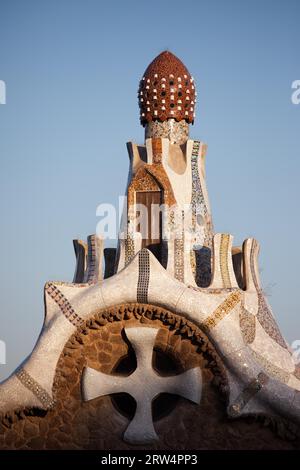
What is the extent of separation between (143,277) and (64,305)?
127 cm

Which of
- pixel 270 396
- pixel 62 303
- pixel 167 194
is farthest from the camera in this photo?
pixel 167 194

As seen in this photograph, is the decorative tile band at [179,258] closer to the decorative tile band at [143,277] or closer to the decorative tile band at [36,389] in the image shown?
the decorative tile band at [143,277]

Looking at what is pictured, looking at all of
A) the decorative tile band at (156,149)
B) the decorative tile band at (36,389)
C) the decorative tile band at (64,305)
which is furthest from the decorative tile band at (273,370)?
the decorative tile band at (156,149)

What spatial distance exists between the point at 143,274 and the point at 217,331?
4.54ft

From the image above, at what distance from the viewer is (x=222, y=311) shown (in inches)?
598

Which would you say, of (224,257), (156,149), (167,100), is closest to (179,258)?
(224,257)

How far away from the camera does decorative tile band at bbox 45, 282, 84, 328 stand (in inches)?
614

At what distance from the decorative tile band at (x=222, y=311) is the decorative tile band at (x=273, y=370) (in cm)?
87

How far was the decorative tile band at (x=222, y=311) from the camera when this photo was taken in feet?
49.6

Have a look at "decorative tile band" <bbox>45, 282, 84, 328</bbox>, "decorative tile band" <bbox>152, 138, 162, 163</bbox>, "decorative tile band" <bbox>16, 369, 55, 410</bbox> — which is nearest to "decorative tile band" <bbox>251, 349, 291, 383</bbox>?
"decorative tile band" <bbox>45, 282, 84, 328</bbox>

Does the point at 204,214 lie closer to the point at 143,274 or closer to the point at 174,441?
the point at 143,274
